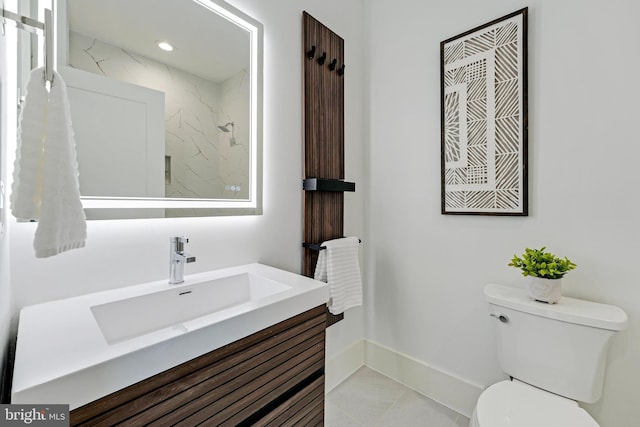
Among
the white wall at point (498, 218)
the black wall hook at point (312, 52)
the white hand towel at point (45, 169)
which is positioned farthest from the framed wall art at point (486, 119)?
the white hand towel at point (45, 169)

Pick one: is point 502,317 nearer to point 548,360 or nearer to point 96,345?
point 548,360

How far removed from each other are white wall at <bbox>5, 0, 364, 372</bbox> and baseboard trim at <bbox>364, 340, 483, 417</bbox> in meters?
0.20

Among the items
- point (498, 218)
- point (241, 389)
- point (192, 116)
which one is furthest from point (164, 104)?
point (498, 218)

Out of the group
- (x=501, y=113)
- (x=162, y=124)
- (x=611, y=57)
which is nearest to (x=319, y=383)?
(x=162, y=124)

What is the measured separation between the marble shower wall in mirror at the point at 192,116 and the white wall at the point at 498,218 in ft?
3.21

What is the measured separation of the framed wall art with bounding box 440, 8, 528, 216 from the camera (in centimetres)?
137

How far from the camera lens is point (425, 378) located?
1729 millimetres

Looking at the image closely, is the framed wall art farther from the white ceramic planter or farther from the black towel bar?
the black towel bar

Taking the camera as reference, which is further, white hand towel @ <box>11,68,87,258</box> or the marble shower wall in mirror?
the marble shower wall in mirror

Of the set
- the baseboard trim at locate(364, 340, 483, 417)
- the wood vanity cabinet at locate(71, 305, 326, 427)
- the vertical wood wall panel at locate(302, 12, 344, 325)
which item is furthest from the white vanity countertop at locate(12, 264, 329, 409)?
the baseboard trim at locate(364, 340, 483, 417)

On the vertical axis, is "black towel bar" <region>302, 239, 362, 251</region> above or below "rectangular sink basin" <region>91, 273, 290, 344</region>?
above

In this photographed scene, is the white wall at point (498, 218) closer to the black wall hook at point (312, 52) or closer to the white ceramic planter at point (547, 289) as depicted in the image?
the white ceramic planter at point (547, 289)

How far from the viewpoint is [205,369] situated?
71 centimetres

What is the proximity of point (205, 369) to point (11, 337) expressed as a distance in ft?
1.83
